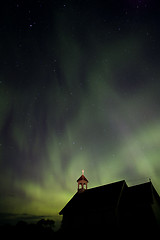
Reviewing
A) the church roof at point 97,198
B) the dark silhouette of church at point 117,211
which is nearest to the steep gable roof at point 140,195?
the dark silhouette of church at point 117,211

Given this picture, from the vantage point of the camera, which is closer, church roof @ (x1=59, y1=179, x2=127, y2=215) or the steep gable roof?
the steep gable roof

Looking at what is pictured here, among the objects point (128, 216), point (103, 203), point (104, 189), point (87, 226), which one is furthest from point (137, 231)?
point (104, 189)

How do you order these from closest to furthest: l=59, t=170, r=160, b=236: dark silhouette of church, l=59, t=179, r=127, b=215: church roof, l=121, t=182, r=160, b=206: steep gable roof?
l=59, t=170, r=160, b=236: dark silhouette of church, l=121, t=182, r=160, b=206: steep gable roof, l=59, t=179, r=127, b=215: church roof

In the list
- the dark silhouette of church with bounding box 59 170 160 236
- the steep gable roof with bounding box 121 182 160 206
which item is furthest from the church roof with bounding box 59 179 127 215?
the steep gable roof with bounding box 121 182 160 206

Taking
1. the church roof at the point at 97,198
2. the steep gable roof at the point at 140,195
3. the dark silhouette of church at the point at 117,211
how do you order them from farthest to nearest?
the church roof at the point at 97,198, the steep gable roof at the point at 140,195, the dark silhouette of church at the point at 117,211

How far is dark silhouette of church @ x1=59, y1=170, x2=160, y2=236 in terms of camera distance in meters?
21.0

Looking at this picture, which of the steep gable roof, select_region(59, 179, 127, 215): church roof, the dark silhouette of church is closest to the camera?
the dark silhouette of church

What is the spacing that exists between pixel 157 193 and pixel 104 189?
9.06 metres

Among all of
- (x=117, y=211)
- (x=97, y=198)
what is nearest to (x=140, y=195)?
(x=117, y=211)

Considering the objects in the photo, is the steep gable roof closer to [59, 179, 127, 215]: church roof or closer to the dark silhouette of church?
the dark silhouette of church

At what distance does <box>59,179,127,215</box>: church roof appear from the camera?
79.2 feet

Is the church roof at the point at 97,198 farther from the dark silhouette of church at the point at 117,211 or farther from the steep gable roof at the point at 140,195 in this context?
the steep gable roof at the point at 140,195

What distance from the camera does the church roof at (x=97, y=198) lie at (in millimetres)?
24141

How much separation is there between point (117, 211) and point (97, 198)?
4.92 m
